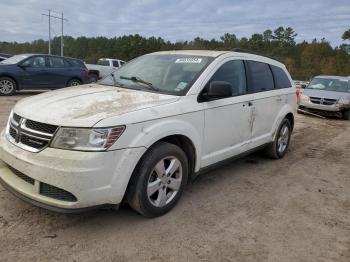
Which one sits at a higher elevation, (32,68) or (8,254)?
(32,68)

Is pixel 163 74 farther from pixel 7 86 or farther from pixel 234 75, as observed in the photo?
pixel 7 86

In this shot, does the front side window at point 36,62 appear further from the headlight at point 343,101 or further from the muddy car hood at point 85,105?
the headlight at point 343,101

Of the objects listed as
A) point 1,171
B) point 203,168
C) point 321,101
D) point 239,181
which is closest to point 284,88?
point 239,181

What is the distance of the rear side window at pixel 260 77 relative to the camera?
5234 millimetres

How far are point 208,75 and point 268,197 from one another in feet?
5.49

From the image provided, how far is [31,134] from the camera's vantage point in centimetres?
331

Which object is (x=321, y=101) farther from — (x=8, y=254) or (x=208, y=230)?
(x=8, y=254)

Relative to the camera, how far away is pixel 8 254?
9.84 ft

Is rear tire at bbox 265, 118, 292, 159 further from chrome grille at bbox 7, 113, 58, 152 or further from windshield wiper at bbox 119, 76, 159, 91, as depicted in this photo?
chrome grille at bbox 7, 113, 58, 152

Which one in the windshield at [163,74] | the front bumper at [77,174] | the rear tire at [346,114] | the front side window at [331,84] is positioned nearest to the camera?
the front bumper at [77,174]

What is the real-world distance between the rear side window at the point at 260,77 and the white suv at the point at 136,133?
3 cm

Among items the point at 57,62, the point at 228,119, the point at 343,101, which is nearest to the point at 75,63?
the point at 57,62

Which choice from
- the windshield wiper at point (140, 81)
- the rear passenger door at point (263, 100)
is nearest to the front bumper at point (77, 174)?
the windshield wiper at point (140, 81)

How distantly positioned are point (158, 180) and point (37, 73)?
10.7 meters
